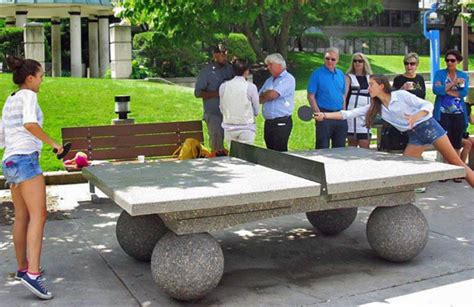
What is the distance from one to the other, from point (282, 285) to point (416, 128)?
277 cm

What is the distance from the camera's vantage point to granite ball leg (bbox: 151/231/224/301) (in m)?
5.36

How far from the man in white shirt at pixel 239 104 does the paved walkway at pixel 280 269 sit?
1.22 m

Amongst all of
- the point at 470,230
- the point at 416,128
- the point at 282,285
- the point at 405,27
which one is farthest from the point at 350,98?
the point at 405,27

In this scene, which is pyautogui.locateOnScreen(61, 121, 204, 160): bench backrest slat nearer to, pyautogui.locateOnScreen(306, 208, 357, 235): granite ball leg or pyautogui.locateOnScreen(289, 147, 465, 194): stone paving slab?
pyautogui.locateOnScreen(306, 208, 357, 235): granite ball leg

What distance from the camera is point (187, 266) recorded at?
17.6ft

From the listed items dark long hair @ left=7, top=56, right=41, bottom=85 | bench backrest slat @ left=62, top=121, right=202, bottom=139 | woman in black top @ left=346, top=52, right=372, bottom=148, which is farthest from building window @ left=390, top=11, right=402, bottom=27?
dark long hair @ left=7, top=56, right=41, bottom=85

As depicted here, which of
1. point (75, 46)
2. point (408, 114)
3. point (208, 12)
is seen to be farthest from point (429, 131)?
point (75, 46)

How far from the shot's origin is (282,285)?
19.6 ft

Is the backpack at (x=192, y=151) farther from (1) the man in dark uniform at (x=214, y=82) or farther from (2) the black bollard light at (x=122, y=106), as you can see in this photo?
(2) the black bollard light at (x=122, y=106)

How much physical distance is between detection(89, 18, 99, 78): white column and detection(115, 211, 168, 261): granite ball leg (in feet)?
87.6

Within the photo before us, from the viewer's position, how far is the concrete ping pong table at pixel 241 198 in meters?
5.36

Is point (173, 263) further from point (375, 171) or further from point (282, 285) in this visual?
point (375, 171)

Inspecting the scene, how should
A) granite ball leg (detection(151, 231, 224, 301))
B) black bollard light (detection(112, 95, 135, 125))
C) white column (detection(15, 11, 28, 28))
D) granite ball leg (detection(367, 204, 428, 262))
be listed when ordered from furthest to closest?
white column (detection(15, 11, 28, 28)) < black bollard light (detection(112, 95, 135, 125)) < granite ball leg (detection(367, 204, 428, 262)) < granite ball leg (detection(151, 231, 224, 301))

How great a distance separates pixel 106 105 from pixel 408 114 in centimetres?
1036
